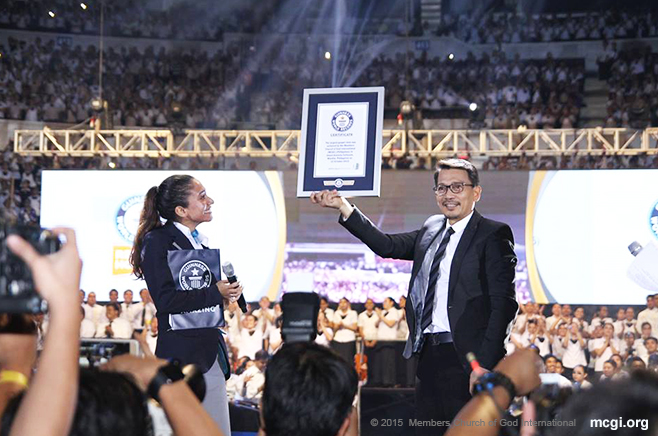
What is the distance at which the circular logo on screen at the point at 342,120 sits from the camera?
12.0ft

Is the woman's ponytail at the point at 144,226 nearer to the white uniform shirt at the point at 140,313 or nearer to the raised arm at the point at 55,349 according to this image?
the raised arm at the point at 55,349

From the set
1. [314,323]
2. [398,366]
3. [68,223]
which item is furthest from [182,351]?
[68,223]

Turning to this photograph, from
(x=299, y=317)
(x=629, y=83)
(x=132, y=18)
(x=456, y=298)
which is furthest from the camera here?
(x=132, y=18)

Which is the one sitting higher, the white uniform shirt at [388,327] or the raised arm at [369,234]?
the raised arm at [369,234]

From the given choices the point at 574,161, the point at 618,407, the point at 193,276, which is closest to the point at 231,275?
the point at 193,276

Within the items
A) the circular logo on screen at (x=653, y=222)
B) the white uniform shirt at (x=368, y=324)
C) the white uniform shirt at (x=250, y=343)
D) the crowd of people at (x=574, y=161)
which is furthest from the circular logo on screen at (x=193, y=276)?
the crowd of people at (x=574, y=161)

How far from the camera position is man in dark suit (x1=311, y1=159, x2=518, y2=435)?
3.02m

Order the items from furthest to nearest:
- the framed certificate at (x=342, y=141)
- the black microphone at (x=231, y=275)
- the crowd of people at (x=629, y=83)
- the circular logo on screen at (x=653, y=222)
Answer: the crowd of people at (x=629, y=83) < the circular logo on screen at (x=653, y=222) < the framed certificate at (x=342, y=141) < the black microphone at (x=231, y=275)

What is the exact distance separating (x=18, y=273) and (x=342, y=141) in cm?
263

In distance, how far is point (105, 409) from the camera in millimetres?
1158

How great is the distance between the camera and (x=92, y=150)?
41.5ft

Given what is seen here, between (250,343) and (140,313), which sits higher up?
(140,313)

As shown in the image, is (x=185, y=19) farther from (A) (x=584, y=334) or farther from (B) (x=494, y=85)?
(A) (x=584, y=334)

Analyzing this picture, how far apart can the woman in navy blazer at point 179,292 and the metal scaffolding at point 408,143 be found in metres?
8.81
